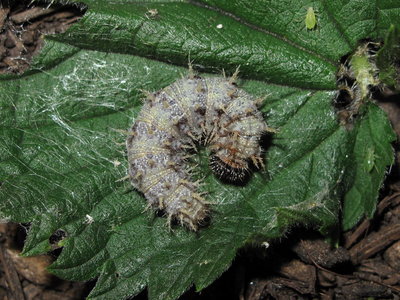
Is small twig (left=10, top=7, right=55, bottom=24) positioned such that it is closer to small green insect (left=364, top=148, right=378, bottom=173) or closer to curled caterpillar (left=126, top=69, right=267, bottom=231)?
curled caterpillar (left=126, top=69, right=267, bottom=231)

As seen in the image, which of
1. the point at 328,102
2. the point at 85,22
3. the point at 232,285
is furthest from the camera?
the point at 232,285

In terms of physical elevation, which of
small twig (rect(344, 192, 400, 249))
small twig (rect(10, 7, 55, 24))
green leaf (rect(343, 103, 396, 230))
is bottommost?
small twig (rect(344, 192, 400, 249))

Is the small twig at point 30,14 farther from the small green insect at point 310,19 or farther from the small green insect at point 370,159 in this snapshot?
the small green insect at point 370,159

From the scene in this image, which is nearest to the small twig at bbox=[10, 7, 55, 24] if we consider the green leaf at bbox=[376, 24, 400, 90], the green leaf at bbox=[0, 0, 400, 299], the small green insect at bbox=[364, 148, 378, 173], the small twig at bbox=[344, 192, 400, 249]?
the green leaf at bbox=[0, 0, 400, 299]

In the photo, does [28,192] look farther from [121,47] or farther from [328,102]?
[328,102]

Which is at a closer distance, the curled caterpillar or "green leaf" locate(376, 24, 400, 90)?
"green leaf" locate(376, 24, 400, 90)

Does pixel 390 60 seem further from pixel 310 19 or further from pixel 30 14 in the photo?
pixel 30 14

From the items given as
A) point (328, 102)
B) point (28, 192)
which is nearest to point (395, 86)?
point (328, 102)
